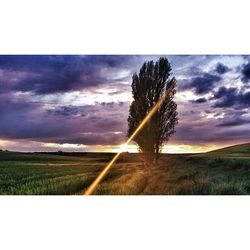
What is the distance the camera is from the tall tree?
8203 mm

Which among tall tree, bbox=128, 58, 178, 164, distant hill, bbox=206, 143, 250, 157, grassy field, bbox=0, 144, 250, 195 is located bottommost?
grassy field, bbox=0, 144, 250, 195

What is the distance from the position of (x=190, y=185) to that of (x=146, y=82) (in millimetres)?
1872

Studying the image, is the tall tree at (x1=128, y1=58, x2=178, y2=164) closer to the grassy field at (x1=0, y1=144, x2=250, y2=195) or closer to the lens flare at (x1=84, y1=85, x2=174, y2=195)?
the lens flare at (x1=84, y1=85, x2=174, y2=195)

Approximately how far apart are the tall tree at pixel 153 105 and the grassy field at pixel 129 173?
0.29 metres

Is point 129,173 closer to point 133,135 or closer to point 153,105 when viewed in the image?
point 133,135

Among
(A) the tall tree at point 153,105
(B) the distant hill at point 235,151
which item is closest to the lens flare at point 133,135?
(A) the tall tree at point 153,105

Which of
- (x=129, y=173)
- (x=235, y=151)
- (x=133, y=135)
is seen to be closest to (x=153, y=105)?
(x=133, y=135)

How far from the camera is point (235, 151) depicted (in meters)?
8.21

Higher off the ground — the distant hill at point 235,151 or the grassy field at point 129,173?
the distant hill at point 235,151

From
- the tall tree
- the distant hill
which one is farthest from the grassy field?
the tall tree

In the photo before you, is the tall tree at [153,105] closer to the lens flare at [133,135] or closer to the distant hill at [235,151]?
the lens flare at [133,135]

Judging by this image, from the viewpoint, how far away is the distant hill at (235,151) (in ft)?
26.6
